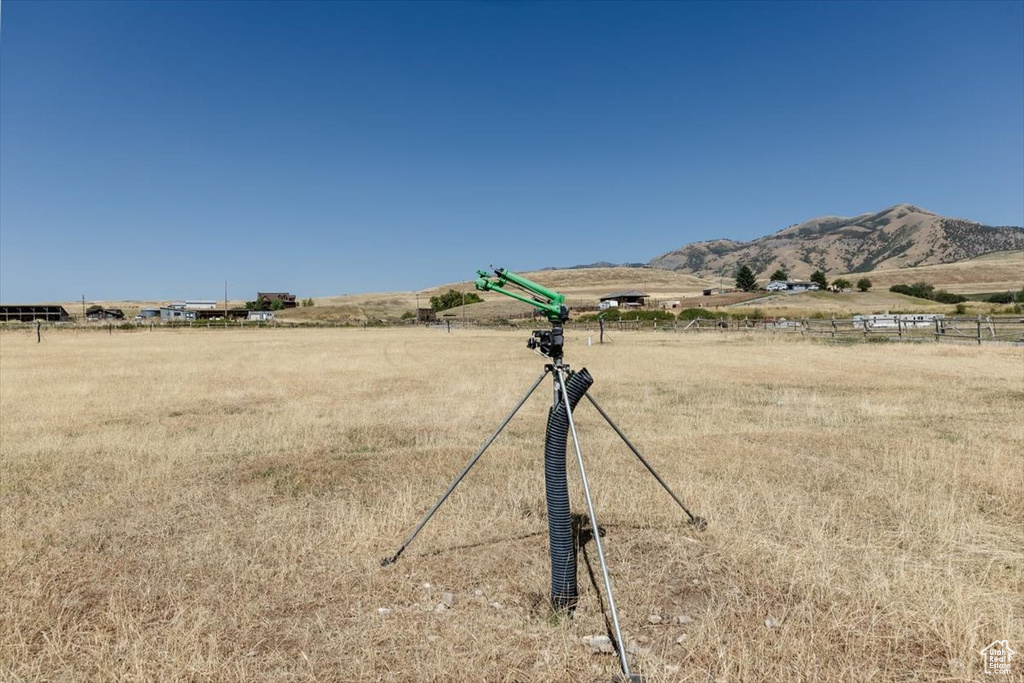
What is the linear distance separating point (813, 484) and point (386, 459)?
7403 millimetres

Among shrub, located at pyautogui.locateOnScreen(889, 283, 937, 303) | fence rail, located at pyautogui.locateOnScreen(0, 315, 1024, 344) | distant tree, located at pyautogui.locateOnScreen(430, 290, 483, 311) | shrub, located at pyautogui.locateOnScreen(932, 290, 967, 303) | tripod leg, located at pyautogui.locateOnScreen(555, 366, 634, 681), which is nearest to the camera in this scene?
tripod leg, located at pyautogui.locateOnScreen(555, 366, 634, 681)

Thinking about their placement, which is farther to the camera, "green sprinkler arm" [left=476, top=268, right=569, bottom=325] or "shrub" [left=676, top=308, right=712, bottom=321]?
"shrub" [left=676, top=308, right=712, bottom=321]

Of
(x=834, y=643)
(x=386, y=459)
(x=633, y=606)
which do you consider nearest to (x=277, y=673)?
(x=633, y=606)

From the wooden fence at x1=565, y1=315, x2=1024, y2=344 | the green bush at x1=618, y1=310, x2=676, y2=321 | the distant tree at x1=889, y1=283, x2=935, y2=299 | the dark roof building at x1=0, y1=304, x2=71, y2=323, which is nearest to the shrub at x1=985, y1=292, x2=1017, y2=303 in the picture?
the distant tree at x1=889, y1=283, x2=935, y2=299

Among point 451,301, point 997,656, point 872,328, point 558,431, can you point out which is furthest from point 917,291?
point 558,431

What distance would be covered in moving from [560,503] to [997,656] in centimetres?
358

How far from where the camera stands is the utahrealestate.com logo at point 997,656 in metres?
4.25

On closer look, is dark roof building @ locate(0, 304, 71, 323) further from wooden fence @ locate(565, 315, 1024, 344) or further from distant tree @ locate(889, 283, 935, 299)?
distant tree @ locate(889, 283, 935, 299)

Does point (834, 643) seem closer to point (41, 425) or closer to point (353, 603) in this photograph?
point (353, 603)

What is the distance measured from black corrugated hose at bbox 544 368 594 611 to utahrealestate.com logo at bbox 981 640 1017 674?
126 inches

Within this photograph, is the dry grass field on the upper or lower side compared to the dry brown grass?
lower

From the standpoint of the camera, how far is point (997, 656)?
4.39m

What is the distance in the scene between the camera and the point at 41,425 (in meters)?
13.6

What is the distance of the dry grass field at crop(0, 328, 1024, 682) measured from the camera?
14.8 ft
